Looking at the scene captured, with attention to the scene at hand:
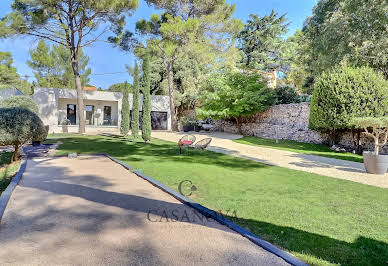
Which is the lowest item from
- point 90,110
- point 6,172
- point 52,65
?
point 6,172

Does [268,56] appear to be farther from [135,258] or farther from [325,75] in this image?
[135,258]

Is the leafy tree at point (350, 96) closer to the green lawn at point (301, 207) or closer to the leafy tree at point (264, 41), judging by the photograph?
the green lawn at point (301, 207)

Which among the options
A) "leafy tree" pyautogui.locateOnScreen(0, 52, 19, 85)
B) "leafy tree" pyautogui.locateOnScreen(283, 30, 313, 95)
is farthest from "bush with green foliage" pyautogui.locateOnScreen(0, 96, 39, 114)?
"leafy tree" pyautogui.locateOnScreen(283, 30, 313, 95)

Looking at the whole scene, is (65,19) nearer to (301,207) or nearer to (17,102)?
(17,102)

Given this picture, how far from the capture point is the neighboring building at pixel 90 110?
862 inches

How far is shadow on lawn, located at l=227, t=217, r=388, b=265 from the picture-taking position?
247cm

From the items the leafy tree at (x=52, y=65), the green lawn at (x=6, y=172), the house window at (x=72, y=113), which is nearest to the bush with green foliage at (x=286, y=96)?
the green lawn at (x=6, y=172)

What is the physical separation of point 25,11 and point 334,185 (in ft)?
71.7

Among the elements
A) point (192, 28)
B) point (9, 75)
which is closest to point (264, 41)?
point (192, 28)

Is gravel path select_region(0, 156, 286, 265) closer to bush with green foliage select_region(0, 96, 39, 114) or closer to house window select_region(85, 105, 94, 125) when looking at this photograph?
bush with green foliage select_region(0, 96, 39, 114)

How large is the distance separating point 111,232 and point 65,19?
20.2 metres

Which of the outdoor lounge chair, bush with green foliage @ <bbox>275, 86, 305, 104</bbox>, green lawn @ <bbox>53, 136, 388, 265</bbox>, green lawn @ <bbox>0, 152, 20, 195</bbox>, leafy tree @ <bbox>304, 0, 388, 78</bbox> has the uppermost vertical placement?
leafy tree @ <bbox>304, 0, 388, 78</bbox>

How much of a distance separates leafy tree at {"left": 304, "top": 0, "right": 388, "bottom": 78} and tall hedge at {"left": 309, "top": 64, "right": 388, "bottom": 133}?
4.22ft

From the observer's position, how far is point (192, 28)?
1806 centimetres
